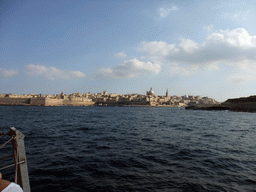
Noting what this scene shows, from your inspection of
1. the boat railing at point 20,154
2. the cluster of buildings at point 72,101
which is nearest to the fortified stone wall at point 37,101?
the cluster of buildings at point 72,101

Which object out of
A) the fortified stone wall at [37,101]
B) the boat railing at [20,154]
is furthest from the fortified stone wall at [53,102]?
the boat railing at [20,154]

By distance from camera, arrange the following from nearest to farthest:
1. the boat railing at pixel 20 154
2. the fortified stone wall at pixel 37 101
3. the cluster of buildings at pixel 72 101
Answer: the boat railing at pixel 20 154 → the fortified stone wall at pixel 37 101 → the cluster of buildings at pixel 72 101

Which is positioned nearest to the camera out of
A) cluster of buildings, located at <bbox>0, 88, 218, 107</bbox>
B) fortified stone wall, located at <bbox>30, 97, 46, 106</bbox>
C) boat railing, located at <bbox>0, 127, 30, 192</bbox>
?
boat railing, located at <bbox>0, 127, 30, 192</bbox>

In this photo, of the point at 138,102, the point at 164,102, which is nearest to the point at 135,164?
the point at 138,102

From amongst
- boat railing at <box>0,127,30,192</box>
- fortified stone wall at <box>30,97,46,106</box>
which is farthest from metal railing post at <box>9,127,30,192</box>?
fortified stone wall at <box>30,97,46,106</box>

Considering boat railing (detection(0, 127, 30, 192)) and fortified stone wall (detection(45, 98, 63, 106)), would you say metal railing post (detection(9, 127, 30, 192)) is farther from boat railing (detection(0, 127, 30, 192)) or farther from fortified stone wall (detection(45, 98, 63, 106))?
fortified stone wall (detection(45, 98, 63, 106))

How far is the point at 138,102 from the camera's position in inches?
6703

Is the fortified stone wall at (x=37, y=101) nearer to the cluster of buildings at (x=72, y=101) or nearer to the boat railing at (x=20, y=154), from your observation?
the cluster of buildings at (x=72, y=101)

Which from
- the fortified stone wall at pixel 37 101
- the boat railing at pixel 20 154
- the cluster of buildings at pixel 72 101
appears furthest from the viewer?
the cluster of buildings at pixel 72 101

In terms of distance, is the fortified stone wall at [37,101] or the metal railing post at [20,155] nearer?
the metal railing post at [20,155]

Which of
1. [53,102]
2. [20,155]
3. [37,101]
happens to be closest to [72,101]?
[53,102]

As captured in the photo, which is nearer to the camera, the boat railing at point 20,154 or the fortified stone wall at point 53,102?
the boat railing at point 20,154

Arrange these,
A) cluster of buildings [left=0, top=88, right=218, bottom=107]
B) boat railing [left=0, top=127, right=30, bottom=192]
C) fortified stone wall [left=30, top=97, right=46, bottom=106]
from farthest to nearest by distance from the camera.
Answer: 1. cluster of buildings [left=0, top=88, right=218, bottom=107]
2. fortified stone wall [left=30, top=97, right=46, bottom=106]
3. boat railing [left=0, top=127, right=30, bottom=192]

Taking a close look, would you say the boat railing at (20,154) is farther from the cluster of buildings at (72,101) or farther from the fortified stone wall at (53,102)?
the fortified stone wall at (53,102)
